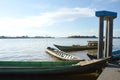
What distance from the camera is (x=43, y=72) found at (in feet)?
46.5

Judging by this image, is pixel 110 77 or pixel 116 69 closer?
pixel 110 77

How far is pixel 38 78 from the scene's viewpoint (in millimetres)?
14930

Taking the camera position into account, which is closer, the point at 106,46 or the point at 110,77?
the point at 110,77

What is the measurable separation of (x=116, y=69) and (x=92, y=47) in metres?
34.9

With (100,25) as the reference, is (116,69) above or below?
below

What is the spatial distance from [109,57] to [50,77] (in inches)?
170

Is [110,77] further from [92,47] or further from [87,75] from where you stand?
[92,47]

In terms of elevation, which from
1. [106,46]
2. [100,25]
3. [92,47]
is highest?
[100,25]

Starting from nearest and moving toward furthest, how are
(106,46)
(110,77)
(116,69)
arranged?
1. (110,77)
2. (116,69)
3. (106,46)

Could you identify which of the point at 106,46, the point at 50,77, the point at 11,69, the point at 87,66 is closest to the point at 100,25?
→ the point at 106,46

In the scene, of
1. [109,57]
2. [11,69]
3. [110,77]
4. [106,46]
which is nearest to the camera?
[110,77]

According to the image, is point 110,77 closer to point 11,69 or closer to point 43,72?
point 43,72

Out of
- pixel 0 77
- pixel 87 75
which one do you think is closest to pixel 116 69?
pixel 87 75

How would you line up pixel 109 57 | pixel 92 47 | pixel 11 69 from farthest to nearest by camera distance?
pixel 92 47
pixel 109 57
pixel 11 69
